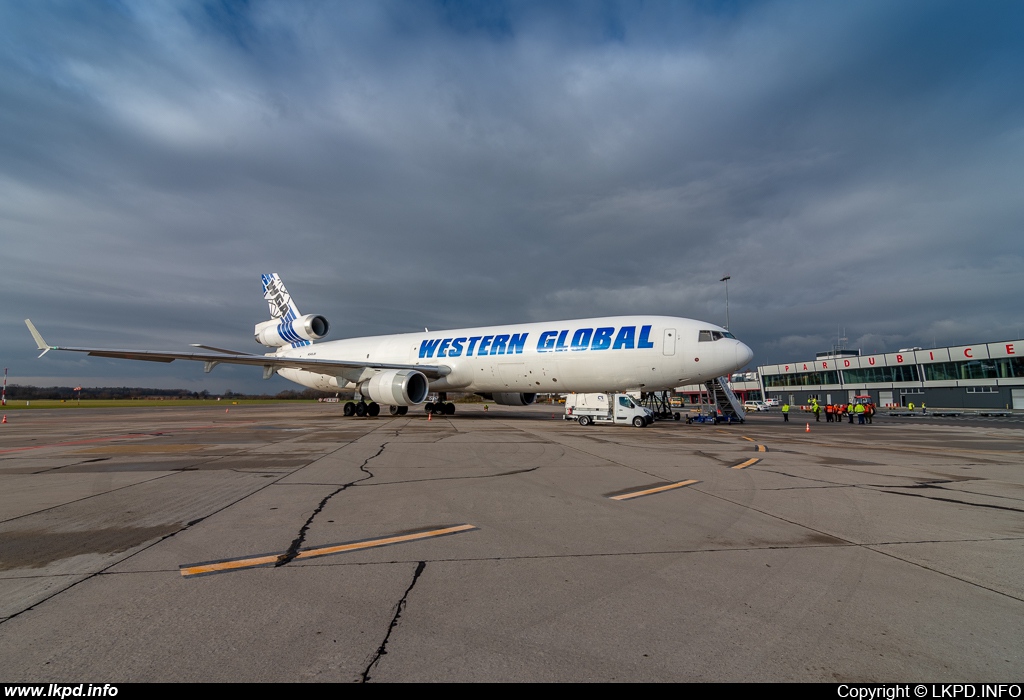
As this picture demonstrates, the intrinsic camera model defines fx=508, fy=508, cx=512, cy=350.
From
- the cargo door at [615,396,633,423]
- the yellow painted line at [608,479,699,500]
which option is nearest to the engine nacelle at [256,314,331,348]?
the cargo door at [615,396,633,423]

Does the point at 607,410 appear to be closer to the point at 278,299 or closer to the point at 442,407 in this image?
the point at 442,407

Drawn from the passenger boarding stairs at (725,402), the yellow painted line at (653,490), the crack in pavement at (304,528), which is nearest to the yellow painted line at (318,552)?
the crack in pavement at (304,528)

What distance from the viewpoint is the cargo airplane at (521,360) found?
19.9 m

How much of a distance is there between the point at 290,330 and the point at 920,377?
214 ft

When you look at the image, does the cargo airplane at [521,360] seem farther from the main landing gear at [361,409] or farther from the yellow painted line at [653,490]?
the yellow painted line at [653,490]

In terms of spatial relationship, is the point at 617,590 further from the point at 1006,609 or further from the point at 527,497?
the point at 527,497

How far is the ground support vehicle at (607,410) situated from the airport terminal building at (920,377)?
1943 inches

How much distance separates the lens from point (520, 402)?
97.9 feet

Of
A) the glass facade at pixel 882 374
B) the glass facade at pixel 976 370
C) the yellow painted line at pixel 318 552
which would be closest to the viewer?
the yellow painted line at pixel 318 552

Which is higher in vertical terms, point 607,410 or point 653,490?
point 607,410

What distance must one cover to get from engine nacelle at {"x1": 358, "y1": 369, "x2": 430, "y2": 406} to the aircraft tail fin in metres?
13.8

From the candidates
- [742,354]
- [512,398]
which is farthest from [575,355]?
[512,398]

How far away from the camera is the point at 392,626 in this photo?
3.11m

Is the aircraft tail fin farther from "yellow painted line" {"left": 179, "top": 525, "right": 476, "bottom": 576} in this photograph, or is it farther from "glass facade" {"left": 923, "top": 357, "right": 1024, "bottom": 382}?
"glass facade" {"left": 923, "top": 357, "right": 1024, "bottom": 382}
